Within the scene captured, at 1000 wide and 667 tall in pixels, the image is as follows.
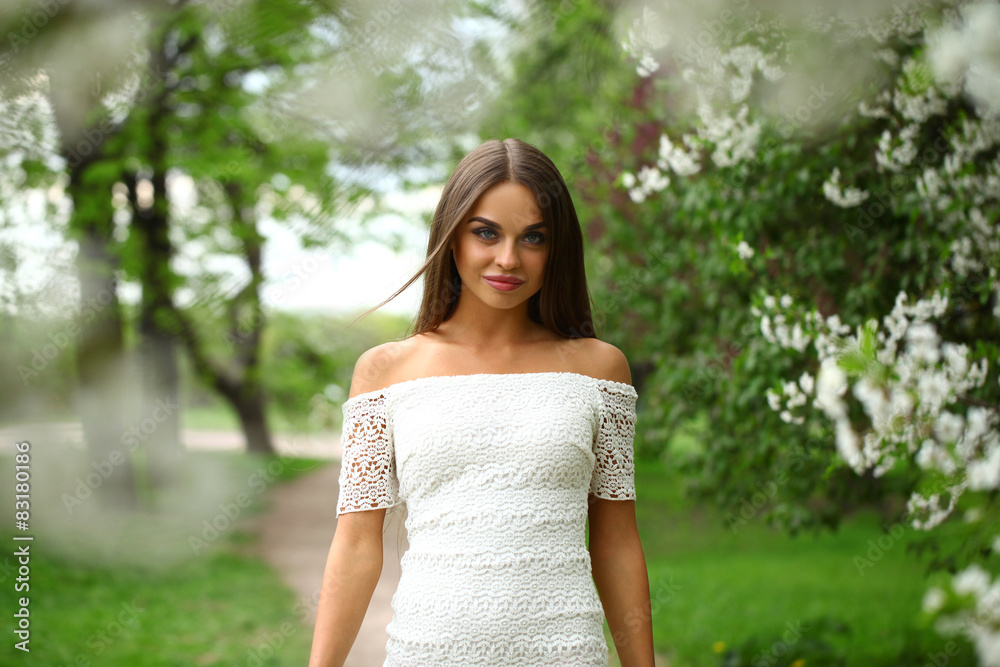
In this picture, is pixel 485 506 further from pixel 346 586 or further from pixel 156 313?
pixel 156 313

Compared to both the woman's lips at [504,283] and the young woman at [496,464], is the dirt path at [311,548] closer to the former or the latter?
the young woman at [496,464]

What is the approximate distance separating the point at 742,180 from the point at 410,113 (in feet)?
11.0

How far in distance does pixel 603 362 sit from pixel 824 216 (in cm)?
163

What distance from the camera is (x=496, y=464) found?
160cm

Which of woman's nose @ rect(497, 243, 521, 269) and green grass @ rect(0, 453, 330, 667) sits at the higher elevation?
woman's nose @ rect(497, 243, 521, 269)

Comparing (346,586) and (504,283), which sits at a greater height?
(504,283)

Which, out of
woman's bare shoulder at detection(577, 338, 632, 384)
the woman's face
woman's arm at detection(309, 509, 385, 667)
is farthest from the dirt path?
the woman's face

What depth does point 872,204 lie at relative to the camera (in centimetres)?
280

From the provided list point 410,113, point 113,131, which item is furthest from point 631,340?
point 113,131

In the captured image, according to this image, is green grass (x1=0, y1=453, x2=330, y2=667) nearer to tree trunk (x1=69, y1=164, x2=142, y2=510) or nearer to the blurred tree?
tree trunk (x1=69, y1=164, x2=142, y2=510)

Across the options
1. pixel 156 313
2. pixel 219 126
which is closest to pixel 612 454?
pixel 219 126

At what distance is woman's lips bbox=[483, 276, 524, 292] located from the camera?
1645 mm

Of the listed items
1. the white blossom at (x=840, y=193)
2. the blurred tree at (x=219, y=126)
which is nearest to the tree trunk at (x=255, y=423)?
the blurred tree at (x=219, y=126)
